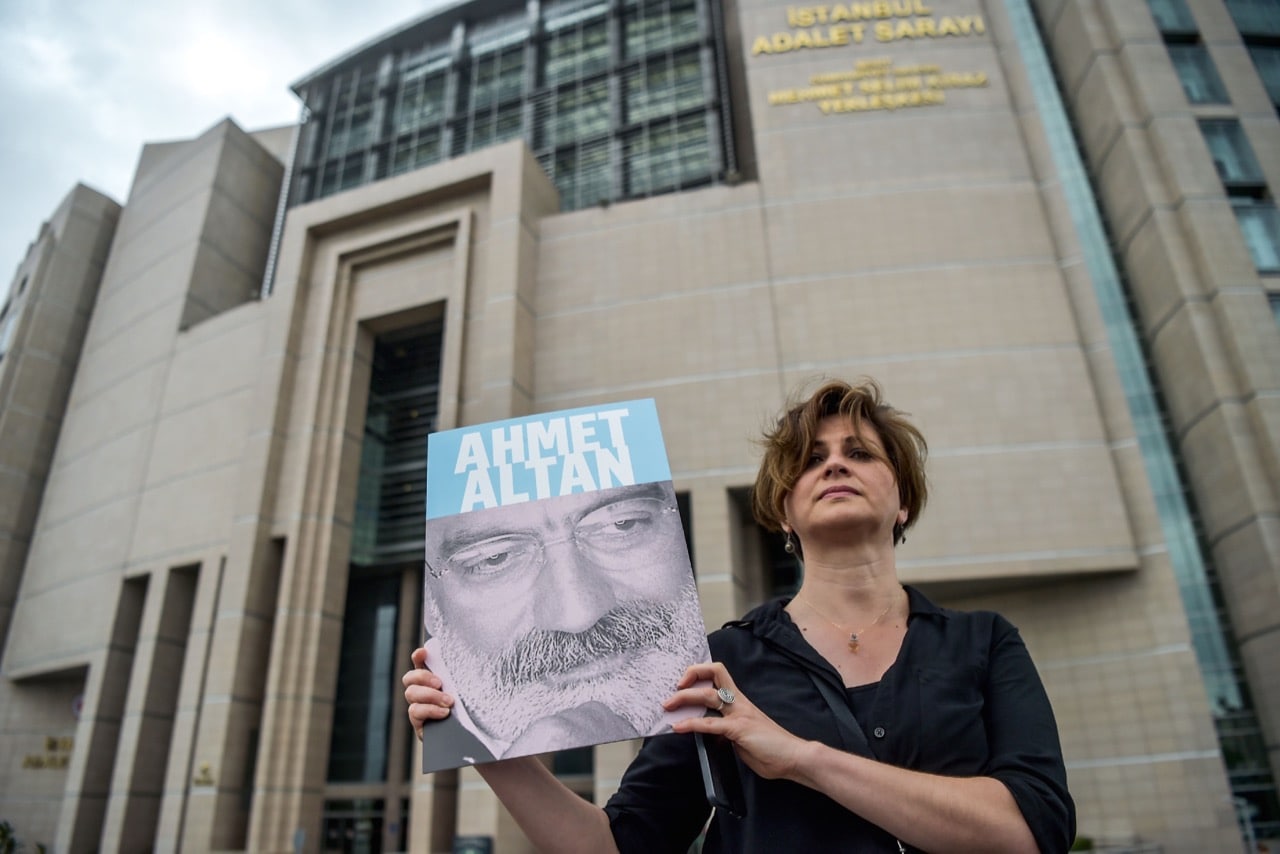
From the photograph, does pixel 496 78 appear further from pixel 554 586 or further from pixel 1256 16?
pixel 554 586

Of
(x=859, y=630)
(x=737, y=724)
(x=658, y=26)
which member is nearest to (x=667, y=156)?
(x=658, y=26)

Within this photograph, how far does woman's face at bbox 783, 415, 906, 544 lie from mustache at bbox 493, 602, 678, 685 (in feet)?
1.52

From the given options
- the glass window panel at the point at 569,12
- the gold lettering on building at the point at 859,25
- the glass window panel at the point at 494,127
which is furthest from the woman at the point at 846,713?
the glass window panel at the point at 569,12

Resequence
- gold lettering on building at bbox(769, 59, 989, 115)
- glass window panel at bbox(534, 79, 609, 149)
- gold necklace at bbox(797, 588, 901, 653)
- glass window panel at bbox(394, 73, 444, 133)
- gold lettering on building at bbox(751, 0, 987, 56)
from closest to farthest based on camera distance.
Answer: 1. gold necklace at bbox(797, 588, 901, 653)
2. gold lettering on building at bbox(769, 59, 989, 115)
3. gold lettering on building at bbox(751, 0, 987, 56)
4. glass window panel at bbox(534, 79, 609, 149)
5. glass window panel at bbox(394, 73, 444, 133)

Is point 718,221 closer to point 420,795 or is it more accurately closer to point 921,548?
point 921,548

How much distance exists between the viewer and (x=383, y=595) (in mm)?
26312

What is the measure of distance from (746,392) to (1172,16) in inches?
703

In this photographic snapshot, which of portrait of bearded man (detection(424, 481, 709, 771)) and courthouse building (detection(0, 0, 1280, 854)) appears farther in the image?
courthouse building (detection(0, 0, 1280, 854))

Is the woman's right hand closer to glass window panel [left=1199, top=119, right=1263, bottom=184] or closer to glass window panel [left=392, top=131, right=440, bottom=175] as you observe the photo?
glass window panel [left=1199, top=119, right=1263, bottom=184]

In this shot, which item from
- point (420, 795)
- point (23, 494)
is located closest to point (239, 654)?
point (420, 795)

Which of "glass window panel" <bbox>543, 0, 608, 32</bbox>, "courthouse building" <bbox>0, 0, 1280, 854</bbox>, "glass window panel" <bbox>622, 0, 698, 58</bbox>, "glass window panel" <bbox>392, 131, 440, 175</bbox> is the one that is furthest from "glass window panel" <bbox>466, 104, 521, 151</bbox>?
"glass window panel" <bbox>622, 0, 698, 58</bbox>

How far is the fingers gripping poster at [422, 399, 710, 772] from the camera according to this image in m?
1.75

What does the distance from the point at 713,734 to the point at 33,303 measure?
43233 mm

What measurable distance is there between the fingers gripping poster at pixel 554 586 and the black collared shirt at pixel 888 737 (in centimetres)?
26
